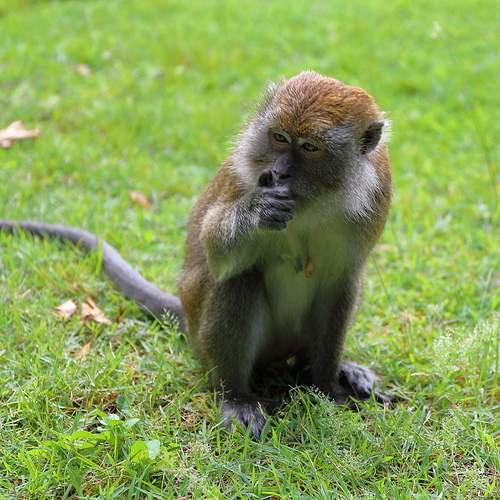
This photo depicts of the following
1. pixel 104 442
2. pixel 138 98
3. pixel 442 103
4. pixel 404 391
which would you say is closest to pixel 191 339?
pixel 104 442

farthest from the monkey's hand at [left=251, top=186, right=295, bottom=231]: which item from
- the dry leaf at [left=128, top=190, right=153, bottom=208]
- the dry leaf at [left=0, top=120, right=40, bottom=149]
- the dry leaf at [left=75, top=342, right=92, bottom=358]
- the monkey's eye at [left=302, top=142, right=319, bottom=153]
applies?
the dry leaf at [left=0, top=120, right=40, bottom=149]

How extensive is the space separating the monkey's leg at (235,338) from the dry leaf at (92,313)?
2.64ft

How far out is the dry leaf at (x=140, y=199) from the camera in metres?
5.30

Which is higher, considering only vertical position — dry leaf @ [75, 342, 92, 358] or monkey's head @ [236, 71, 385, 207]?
monkey's head @ [236, 71, 385, 207]

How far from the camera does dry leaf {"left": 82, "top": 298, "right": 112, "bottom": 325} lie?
3888 mm

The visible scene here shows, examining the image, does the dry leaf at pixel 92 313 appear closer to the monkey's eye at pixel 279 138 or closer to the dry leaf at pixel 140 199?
the dry leaf at pixel 140 199

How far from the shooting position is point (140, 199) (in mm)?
5320

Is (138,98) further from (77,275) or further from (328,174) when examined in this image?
(328,174)

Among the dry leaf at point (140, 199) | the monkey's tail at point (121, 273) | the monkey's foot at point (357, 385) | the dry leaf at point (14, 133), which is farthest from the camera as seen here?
the dry leaf at point (14, 133)

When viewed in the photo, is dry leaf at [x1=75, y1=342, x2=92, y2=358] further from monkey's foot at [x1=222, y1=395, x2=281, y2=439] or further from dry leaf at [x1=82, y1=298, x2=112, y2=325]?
monkey's foot at [x1=222, y1=395, x2=281, y2=439]

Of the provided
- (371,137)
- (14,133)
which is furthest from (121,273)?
(14,133)

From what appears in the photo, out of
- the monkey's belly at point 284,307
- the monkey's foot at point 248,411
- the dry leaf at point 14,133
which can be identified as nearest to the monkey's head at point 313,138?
the monkey's belly at point 284,307

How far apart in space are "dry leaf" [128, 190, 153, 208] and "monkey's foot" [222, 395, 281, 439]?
93.3 inches

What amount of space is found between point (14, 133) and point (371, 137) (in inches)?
151
